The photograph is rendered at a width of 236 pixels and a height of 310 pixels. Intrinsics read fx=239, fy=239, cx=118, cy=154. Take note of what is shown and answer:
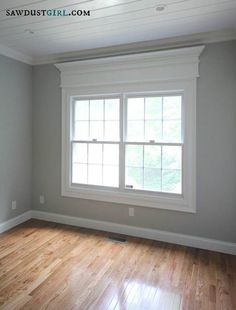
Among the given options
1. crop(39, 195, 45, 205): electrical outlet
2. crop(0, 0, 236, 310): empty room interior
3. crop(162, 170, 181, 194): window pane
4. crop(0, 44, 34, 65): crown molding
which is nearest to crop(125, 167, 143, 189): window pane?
crop(0, 0, 236, 310): empty room interior

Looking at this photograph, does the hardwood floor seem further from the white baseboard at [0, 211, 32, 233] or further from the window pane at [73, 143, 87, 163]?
the window pane at [73, 143, 87, 163]

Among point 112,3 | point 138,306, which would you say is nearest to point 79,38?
point 112,3

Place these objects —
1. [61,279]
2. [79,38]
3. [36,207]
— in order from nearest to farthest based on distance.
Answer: [61,279]
[79,38]
[36,207]

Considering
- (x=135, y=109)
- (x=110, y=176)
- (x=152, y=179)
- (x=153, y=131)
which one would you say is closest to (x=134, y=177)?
(x=152, y=179)

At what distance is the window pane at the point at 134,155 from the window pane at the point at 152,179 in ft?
0.50

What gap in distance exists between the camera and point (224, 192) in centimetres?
286

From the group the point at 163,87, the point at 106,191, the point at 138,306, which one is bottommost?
the point at 138,306

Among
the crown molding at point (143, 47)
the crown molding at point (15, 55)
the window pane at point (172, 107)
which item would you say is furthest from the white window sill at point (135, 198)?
the crown molding at point (15, 55)

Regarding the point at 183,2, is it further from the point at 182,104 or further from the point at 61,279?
the point at 61,279

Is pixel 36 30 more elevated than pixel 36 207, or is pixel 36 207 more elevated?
pixel 36 30

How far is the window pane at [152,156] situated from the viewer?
323 cm

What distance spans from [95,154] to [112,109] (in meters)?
0.72

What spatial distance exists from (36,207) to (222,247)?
2862mm

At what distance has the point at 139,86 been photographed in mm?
3215
